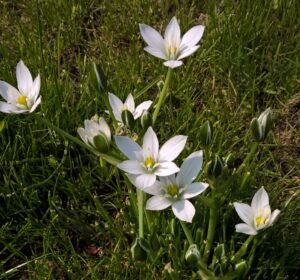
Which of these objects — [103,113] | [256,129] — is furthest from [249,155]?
[103,113]

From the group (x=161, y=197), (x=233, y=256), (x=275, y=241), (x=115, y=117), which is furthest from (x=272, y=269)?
(x=115, y=117)

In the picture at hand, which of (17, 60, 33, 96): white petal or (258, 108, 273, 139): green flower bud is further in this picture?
(17, 60, 33, 96): white petal

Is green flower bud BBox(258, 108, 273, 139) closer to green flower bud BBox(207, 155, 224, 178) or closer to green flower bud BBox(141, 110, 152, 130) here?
green flower bud BBox(207, 155, 224, 178)

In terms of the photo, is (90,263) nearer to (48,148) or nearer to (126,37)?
(48,148)

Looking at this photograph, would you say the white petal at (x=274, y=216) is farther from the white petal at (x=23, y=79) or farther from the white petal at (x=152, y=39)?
the white petal at (x=23, y=79)

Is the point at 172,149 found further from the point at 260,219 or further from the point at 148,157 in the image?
the point at 260,219

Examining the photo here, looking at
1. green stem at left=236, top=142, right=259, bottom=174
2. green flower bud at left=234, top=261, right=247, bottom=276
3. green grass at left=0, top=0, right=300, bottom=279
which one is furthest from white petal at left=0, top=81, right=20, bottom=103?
green flower bud at left=234, top=261, right=247, bottom=276
